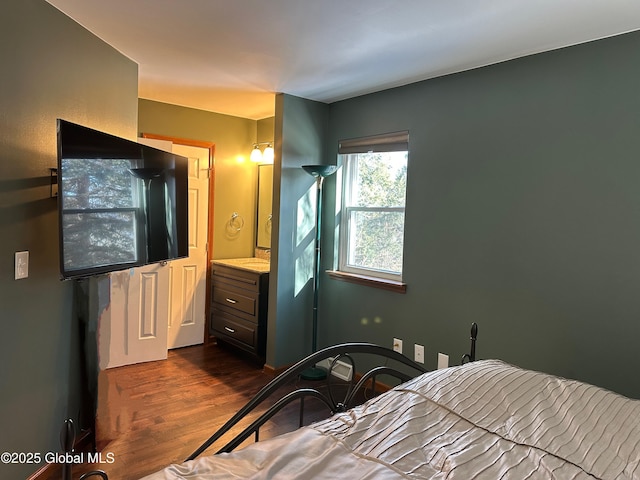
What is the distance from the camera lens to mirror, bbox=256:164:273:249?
186 inches

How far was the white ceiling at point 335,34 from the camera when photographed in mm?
2111

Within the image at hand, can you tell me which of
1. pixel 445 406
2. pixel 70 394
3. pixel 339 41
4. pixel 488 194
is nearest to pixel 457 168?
pixel 488 194

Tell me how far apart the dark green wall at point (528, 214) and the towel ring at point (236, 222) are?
6.40 feet

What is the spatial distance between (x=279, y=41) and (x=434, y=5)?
0.91m

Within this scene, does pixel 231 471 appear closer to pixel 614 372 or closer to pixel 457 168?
pixel 614 372

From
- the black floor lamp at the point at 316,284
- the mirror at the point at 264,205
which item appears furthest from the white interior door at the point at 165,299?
the black floor lamp at the point at 316,284

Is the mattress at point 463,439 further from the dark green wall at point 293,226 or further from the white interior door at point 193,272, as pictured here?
the white interior door at point 193,272

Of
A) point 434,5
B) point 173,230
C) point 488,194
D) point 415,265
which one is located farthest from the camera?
point 415,265

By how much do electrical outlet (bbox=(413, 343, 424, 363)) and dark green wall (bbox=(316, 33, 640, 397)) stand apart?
0.04m

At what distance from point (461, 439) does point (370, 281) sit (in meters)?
2.21

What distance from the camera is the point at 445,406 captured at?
4.89 feet

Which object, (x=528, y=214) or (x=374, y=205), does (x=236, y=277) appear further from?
(x=528, y=214)

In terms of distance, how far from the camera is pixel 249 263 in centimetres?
449

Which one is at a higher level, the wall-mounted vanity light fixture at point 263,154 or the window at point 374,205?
the wall-mounted vanity light fixture at point 263,154
